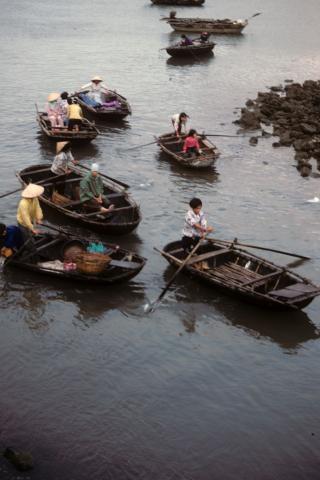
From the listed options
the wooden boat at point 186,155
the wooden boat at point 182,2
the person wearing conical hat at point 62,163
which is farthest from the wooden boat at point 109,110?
the wooden boat at point 182,2

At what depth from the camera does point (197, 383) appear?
10781 millimetres

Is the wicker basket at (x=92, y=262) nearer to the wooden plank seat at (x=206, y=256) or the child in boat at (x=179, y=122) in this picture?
the wooden plank seat at (x=206, y=256)

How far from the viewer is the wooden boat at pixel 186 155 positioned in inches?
763

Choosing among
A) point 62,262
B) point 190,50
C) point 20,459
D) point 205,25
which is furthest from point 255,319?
point 205,25

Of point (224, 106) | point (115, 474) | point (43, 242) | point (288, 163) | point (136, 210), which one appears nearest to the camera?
point (115, 474)

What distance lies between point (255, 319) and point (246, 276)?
1.00 meters

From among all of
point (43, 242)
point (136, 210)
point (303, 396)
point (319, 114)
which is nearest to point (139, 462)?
point (303, 396)

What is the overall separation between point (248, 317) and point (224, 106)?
55.7ft

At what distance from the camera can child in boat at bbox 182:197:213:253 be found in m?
13.3

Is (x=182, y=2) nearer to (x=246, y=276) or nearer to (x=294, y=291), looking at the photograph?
(x=246, y=276)

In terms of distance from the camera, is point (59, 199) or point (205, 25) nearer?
point (59, 199)

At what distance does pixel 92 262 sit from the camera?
12.3 metres

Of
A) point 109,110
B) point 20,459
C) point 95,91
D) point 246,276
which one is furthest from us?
point 95,91

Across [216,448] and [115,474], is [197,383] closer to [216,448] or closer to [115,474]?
[216,448]
